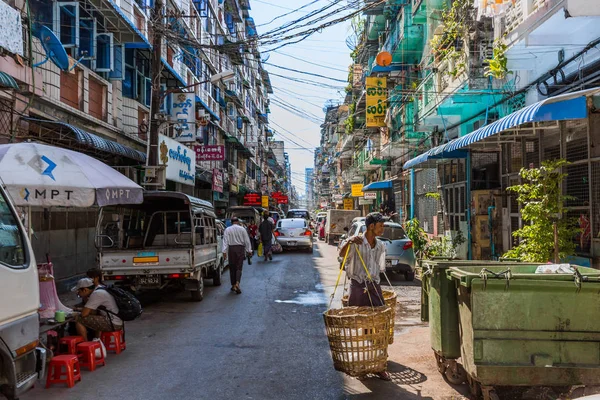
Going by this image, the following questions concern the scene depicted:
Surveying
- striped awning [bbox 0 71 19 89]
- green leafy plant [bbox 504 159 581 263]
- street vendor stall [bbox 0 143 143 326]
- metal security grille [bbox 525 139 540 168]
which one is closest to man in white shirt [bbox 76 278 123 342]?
street vendor stall [bbox 0 143 143 326]

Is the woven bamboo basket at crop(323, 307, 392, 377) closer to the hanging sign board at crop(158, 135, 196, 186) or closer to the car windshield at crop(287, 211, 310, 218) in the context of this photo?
the hanging sign board at crop(158, 135, 196, 186)

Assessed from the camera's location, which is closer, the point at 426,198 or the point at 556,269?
the point at 556,269

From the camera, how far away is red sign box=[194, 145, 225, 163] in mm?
26328

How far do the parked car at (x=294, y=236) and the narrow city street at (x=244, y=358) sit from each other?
13190 millimetres

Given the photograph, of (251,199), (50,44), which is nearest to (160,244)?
(50,44)

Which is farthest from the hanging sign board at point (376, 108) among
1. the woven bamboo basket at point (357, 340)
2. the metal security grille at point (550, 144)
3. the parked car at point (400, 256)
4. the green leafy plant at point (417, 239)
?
the woven bamboo basket at point (357, 340)

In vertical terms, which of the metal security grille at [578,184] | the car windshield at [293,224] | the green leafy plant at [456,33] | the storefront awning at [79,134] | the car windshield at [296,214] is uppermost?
the green leafy plant at [456,33]

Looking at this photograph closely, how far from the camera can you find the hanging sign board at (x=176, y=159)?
17.2 m

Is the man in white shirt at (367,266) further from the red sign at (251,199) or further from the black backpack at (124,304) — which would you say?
the red sign at (251,199)

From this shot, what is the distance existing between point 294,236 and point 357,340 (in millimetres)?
19985

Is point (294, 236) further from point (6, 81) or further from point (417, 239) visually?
point (6, 81)

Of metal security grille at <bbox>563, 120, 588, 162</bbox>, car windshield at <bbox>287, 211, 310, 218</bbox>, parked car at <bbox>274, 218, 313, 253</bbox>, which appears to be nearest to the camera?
metal security grille at <bbox>563, 120, 588, 162</bbox>

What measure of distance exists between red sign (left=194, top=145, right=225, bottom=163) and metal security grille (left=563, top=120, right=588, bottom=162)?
700 inches

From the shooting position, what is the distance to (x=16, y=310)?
4422mm
